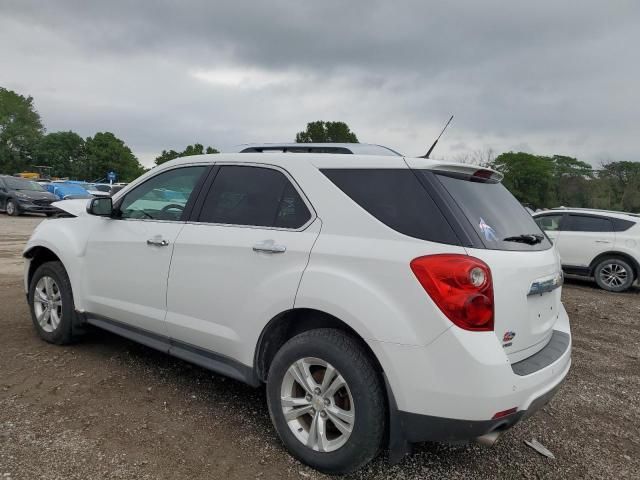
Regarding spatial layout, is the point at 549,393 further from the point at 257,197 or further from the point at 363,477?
the point at 257,197

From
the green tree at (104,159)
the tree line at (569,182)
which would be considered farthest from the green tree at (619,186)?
the green tree at (104,159)

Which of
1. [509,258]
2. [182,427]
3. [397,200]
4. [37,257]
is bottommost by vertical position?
[182,427]

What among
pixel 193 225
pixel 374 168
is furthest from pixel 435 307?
pixel 193 225

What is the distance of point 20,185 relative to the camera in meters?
20.1

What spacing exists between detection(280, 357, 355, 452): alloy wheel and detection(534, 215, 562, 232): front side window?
29.1 ft

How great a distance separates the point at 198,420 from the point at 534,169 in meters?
78.5

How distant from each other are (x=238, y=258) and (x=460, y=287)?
1.34 meters

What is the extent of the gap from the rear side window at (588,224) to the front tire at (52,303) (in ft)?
31.0

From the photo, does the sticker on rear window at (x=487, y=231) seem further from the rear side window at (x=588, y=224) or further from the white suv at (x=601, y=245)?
the rear side window at (x=588, y=224)

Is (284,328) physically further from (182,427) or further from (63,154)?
(63,154)

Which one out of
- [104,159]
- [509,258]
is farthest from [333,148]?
[104,159]

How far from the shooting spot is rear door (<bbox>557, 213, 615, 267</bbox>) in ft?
31.2

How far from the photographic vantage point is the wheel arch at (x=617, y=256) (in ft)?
30.2

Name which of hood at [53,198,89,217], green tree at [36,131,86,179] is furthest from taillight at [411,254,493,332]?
green tree at [36,131,86,179]
